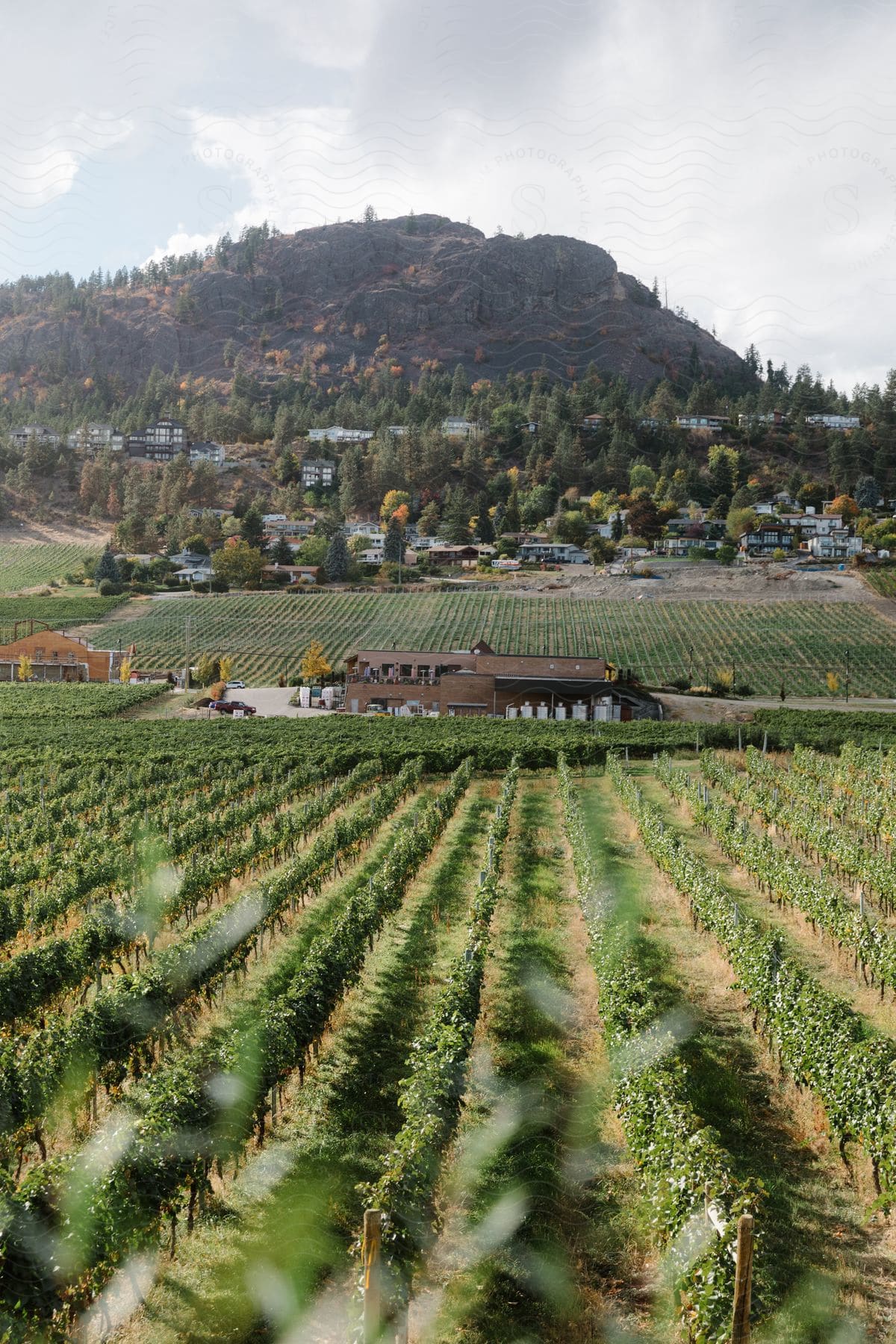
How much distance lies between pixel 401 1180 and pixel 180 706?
193 feet

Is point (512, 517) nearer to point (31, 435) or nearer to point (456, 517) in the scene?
point (456, 517)

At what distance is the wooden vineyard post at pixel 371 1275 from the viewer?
6.79m

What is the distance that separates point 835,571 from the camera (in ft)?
355

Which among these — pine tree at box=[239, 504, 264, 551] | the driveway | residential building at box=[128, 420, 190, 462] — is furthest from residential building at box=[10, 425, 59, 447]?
the driveway

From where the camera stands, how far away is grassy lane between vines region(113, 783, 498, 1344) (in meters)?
8.19

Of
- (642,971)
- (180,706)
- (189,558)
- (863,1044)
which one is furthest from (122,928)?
(189,558)

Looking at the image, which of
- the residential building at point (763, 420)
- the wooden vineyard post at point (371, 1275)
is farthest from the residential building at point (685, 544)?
the wooden vineyard post at point (371, 1275)

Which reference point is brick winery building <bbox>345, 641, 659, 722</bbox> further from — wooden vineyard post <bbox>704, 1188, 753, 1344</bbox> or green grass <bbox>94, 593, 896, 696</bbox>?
wooden vineyard post <bbox>704, 1188, 753, 1344</bbox>

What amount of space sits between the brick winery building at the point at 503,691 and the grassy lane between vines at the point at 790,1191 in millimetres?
43659

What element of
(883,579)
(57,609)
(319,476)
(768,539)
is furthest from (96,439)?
(883,579)

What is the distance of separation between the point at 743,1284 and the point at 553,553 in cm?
12496

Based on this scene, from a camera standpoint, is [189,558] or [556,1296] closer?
[556,1296]

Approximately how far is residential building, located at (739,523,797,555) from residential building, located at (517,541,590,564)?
21.1 metres

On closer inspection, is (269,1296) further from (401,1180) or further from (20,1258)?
(20,1258)
